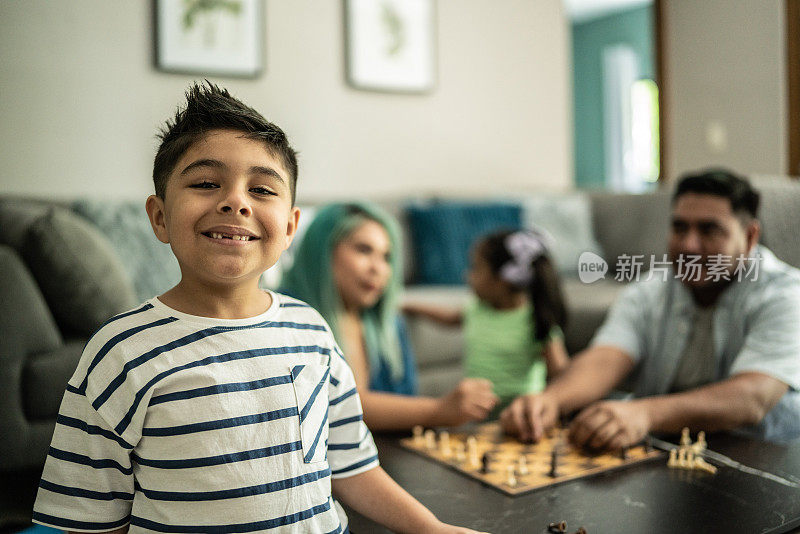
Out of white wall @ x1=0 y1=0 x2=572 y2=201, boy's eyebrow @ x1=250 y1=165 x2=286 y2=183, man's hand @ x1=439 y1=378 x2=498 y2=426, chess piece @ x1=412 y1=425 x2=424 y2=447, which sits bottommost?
chess piece @ x1=412 y1=425 x2=424 y2=447

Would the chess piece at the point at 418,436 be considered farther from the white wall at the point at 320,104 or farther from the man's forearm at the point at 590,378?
the white wall at the point at 320,104

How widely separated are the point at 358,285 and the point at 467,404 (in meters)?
0.40

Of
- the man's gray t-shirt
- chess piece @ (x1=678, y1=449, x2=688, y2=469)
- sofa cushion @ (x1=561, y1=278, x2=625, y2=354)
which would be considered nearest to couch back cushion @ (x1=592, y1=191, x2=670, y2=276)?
sofa cushion @ (x1=561, y1=278, x2=625, y2=354)

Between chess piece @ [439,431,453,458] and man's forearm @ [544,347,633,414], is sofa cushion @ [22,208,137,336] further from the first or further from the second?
man's forearm @ [544,347,633,414]

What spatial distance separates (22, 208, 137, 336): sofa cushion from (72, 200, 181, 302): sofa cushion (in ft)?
0.60

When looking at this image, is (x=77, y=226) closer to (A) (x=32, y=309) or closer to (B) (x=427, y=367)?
(A) (x=32, y=309)

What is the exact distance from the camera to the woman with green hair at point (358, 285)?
1.34m

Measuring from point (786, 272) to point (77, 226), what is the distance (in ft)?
5.02

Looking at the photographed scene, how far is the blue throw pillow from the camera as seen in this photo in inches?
112

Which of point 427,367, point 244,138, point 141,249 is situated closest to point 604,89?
point 427,367

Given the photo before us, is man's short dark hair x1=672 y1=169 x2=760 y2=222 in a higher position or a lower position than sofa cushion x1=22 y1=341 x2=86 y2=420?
higher

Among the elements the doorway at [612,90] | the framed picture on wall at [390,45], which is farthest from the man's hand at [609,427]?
the doorway at [612,90]

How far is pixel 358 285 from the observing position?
137cm

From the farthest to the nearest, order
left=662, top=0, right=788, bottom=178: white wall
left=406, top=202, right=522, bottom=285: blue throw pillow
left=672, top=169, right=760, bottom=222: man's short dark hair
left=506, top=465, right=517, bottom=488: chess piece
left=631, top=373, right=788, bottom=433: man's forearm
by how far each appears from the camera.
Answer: left=406, top=202, right=522, bottom=285: blue throw pillow → left=662, top=0, right=788, bottom=178: white wall → left=672, top=169, right=760, bottom=222: man's short dark hair → left=631, top=373, right=788, bottom=433: man's forearm → left=506, top=465, right=517, bottom=488: chess piece
